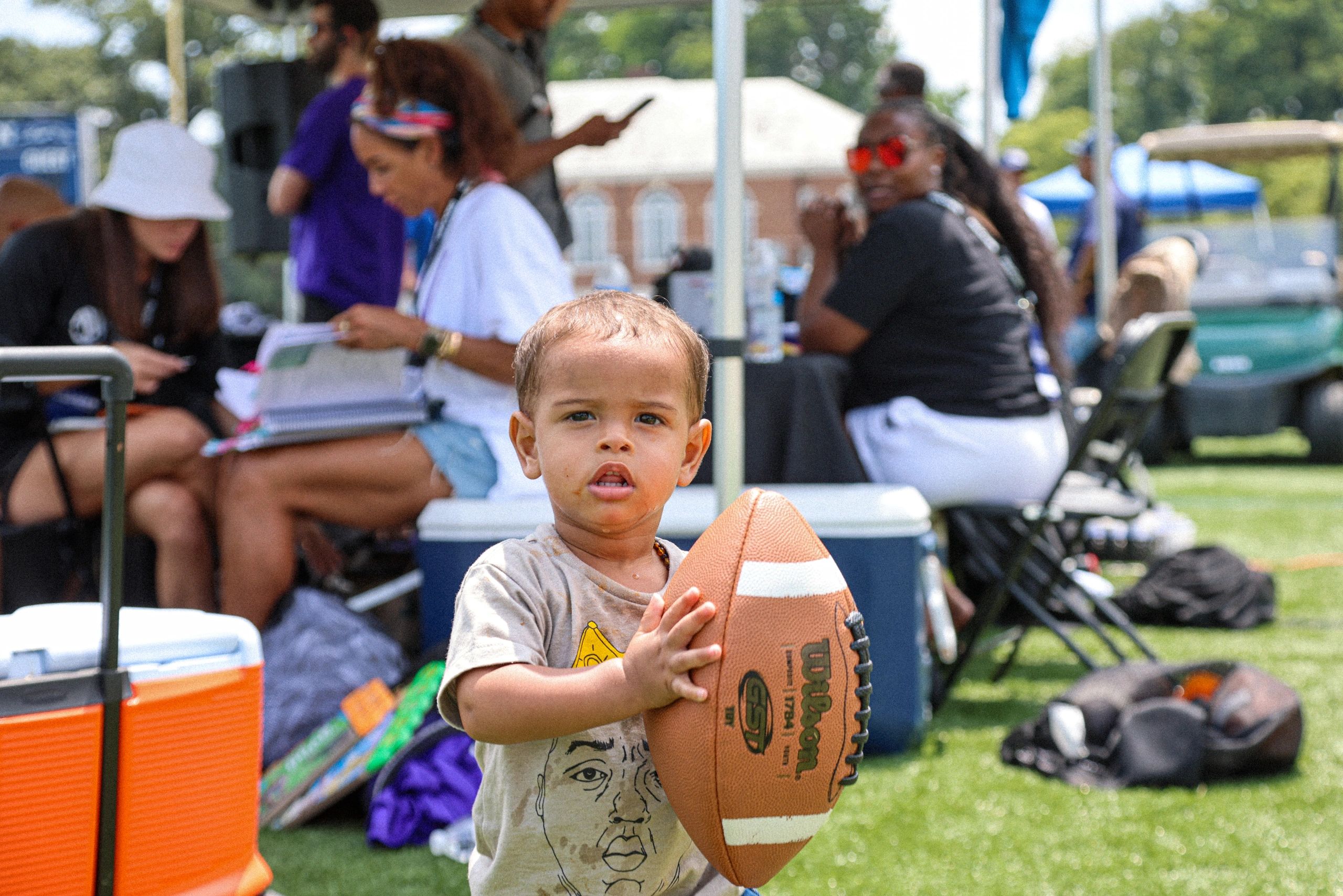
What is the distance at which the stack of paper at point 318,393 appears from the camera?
3.15 meters

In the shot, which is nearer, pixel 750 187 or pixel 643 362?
pixel 643 362

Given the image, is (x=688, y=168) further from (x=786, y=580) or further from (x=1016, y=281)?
(x=786, y=580)

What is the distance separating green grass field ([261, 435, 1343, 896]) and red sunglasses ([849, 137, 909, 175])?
1587mm

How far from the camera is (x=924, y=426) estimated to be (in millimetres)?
3744

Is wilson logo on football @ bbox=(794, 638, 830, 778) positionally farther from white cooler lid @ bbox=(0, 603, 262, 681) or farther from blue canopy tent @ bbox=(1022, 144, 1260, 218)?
blue canopy tent @ bbox=(1022, 144, 1260, 218)

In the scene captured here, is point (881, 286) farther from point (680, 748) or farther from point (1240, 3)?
point (1240, 3)

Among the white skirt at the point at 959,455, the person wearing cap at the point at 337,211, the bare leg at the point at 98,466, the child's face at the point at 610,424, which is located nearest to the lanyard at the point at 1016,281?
the white skirt at the point at 959,455

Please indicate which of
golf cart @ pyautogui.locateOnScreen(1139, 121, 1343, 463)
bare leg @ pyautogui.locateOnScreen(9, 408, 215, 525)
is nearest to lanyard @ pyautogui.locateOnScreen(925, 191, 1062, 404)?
bare leg @ pyautogui.locateOnScreen(9, 408, 215, 525)

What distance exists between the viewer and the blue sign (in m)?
13.3

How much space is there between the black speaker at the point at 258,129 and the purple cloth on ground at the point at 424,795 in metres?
3.34

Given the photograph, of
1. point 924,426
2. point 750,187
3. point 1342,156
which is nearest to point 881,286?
point 924,426

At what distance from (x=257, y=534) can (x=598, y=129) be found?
1.51 m

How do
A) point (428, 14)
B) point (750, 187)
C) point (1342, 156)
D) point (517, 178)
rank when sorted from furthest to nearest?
point (750, 187) < point (1342, 156) < point (428, 14) < point (517, 178)

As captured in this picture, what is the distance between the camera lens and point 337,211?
4.44 meters
